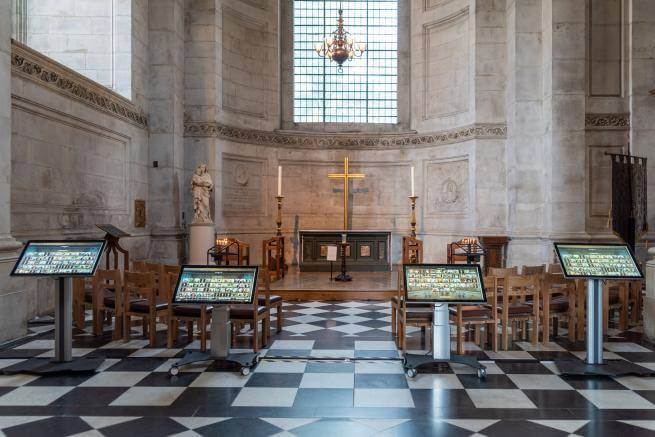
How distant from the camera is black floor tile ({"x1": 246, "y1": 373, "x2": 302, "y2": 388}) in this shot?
5.19 m

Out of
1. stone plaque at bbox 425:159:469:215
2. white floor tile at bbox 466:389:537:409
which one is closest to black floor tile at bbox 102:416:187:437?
white floor tile at bbox 466:389:537:409

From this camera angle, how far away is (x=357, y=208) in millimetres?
16922

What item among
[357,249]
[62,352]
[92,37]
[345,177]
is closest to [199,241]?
[357,249]

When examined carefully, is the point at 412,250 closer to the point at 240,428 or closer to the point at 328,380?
the point at 328,380

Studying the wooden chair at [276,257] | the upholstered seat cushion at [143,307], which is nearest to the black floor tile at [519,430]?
the upholstered seat cushion at [143,307]

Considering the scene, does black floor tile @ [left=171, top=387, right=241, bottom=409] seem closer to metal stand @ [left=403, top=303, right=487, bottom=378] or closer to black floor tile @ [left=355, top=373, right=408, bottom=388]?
black floor tile @ [left=355, top=373, right=408, bottom=388]

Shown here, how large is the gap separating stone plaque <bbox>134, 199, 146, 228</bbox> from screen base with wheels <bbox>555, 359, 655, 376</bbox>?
987 centimetres

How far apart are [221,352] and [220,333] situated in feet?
0.68

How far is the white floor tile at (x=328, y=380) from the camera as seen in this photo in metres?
5.16

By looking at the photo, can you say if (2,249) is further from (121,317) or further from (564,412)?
(564,412)

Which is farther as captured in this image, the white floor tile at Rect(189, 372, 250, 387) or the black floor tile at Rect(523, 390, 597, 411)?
the white floor tile at Rect(189, 372, 250, 387)

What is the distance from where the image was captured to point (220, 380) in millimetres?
5320

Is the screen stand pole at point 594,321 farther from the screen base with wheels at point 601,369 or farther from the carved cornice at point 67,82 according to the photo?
the carved cornice at point 67,82

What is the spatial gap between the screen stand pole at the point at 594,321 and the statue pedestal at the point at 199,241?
9334 millimetres
